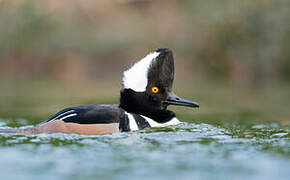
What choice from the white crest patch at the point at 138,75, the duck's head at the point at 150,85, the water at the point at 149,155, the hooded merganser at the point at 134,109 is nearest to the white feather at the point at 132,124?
the hooded merganser at the point at 134,109

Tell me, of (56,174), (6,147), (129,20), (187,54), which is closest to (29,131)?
(6,147)

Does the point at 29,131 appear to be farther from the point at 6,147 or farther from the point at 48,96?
the point at 48,96

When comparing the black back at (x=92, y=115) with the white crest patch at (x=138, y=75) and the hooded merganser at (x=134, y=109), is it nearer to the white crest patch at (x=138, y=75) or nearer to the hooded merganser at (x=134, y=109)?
the hooded merganser at (x=134, y=109)

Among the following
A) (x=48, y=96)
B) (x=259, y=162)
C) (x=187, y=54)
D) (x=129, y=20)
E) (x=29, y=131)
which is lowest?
(x=259, y=162)

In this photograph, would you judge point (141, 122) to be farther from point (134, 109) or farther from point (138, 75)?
point (138, 75)

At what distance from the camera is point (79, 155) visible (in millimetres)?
6332

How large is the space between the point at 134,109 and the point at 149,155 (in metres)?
1.96

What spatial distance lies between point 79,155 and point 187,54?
17.1 m

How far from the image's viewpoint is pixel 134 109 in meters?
8.30

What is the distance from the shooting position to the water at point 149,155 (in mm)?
5660

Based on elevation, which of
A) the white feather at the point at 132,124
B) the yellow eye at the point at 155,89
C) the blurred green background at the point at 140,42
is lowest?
the white feather at the point at 132,124

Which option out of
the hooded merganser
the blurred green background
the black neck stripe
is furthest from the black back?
the blurred green background

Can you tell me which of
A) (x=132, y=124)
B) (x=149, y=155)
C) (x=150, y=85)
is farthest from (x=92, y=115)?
(x=149, y=155)

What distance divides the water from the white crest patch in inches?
27.6
